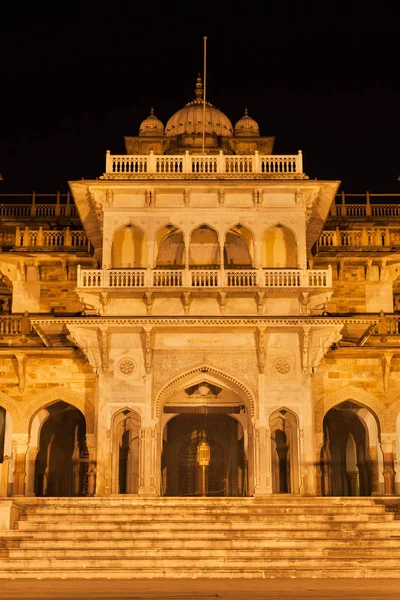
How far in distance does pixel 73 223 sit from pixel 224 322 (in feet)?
33.5

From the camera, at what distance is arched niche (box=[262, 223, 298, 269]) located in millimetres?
28391

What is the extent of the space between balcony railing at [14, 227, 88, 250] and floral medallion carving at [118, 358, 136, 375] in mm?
6536

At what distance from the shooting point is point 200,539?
20172mm

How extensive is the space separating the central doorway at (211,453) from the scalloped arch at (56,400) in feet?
11.5

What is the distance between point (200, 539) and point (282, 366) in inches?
311

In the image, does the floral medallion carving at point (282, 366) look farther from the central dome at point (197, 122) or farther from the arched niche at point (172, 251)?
the central dome at point (197, 122)

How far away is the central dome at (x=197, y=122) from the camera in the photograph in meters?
37.5

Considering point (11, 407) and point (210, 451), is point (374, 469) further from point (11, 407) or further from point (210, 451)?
point (11, 407)

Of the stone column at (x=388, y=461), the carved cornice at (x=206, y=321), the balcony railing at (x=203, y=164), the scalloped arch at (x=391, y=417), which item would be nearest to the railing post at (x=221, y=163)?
the balcony railing at (x=203, y=164)

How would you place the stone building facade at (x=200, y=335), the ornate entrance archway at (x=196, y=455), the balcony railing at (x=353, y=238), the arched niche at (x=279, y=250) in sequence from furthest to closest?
the balcony railing at (x=353, y=238)
the ornate entrance archway at (x=196, y=455)
the arched niche at (x=279, y=250)
the stone building facade at (x=200, y=335)

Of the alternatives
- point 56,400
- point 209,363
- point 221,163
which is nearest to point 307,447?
point 209,363

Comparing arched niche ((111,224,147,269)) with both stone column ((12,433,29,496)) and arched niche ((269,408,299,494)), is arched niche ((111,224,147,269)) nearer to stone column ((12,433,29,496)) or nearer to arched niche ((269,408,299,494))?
arched niche ((269,408,299,494))

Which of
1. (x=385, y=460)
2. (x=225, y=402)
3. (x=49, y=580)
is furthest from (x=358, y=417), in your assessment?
(x=49, y=580)

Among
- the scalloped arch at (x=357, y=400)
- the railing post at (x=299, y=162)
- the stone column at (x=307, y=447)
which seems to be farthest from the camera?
the scalloped arch at (x=357, y=400)
